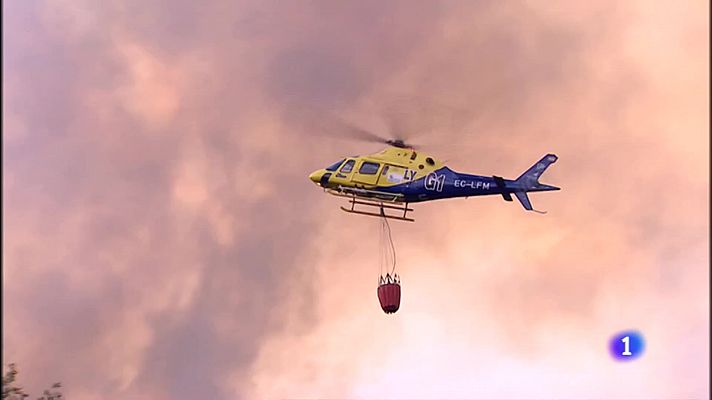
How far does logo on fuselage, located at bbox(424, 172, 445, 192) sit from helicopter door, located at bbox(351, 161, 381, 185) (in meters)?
2.52

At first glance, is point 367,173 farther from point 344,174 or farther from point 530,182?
point 530,182

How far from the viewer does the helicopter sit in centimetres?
3656

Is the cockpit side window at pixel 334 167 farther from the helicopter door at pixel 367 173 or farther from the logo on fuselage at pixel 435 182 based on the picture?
the logo on fuselage at pixel 435 182

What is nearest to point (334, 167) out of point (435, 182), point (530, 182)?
point (435, 182)

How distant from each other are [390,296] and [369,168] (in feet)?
20.3

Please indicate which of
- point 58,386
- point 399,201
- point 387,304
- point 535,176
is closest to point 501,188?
point 535,176

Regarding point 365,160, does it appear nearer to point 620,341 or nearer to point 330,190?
point 330,190

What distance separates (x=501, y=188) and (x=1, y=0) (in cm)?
2464

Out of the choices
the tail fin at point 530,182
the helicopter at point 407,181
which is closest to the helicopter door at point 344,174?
the helicopter at point 407,181

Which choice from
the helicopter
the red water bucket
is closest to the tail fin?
the helicopter

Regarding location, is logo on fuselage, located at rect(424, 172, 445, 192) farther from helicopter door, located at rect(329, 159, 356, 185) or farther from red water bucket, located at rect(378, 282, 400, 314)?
red water bucket, located at rect(378, 282, 400, 314)

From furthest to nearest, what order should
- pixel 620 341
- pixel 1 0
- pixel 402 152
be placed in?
pixel 402 152 → pixel 620 341 → pixel 1 0

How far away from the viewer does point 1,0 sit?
16047 mm

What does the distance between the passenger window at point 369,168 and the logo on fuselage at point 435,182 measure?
103 inches
